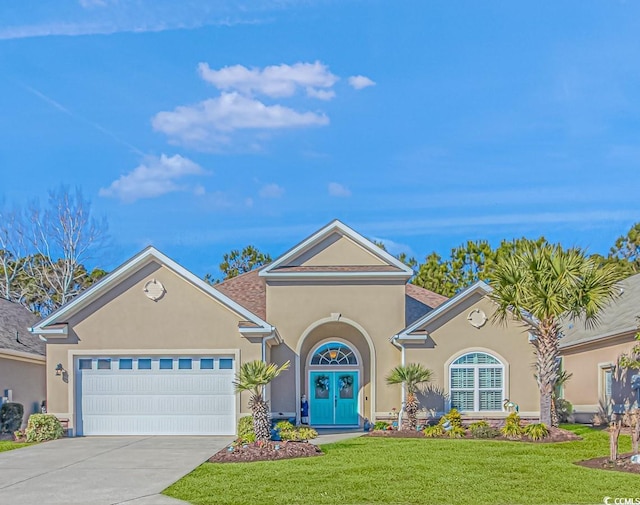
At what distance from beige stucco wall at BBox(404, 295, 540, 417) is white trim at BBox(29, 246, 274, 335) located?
536cm

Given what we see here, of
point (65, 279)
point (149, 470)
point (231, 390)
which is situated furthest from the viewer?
point (65, 279)

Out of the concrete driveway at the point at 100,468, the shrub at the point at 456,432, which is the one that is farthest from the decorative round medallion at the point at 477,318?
the concrete driveway at the point at 100,468

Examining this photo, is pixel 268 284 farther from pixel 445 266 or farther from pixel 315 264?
pixel 445 266

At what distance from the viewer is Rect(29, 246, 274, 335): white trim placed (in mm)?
22234

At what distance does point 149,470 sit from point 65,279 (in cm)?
2931

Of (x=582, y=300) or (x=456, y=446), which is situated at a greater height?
(x=582, y=300)

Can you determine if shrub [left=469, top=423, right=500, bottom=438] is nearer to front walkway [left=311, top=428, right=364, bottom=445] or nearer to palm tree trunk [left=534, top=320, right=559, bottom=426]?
palm tree trunk [left=534, top=320, right=559, bottom=426]

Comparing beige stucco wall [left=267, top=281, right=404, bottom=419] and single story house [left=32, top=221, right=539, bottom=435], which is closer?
single story house [left=32, top=221, right=539, bottom=435]

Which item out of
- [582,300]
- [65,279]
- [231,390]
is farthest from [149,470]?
[65,279]

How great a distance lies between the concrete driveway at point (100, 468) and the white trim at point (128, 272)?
3600 millimetres

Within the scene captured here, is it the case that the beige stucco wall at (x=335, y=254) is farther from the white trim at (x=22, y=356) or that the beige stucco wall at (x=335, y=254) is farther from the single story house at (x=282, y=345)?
the white trim at (x=22, y=356)

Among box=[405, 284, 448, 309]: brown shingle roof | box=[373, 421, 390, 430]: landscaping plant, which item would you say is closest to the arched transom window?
box=[373, 421, 390, 430]: landscaping plant

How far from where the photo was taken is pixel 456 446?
18406mm

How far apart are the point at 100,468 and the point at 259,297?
1273cm
